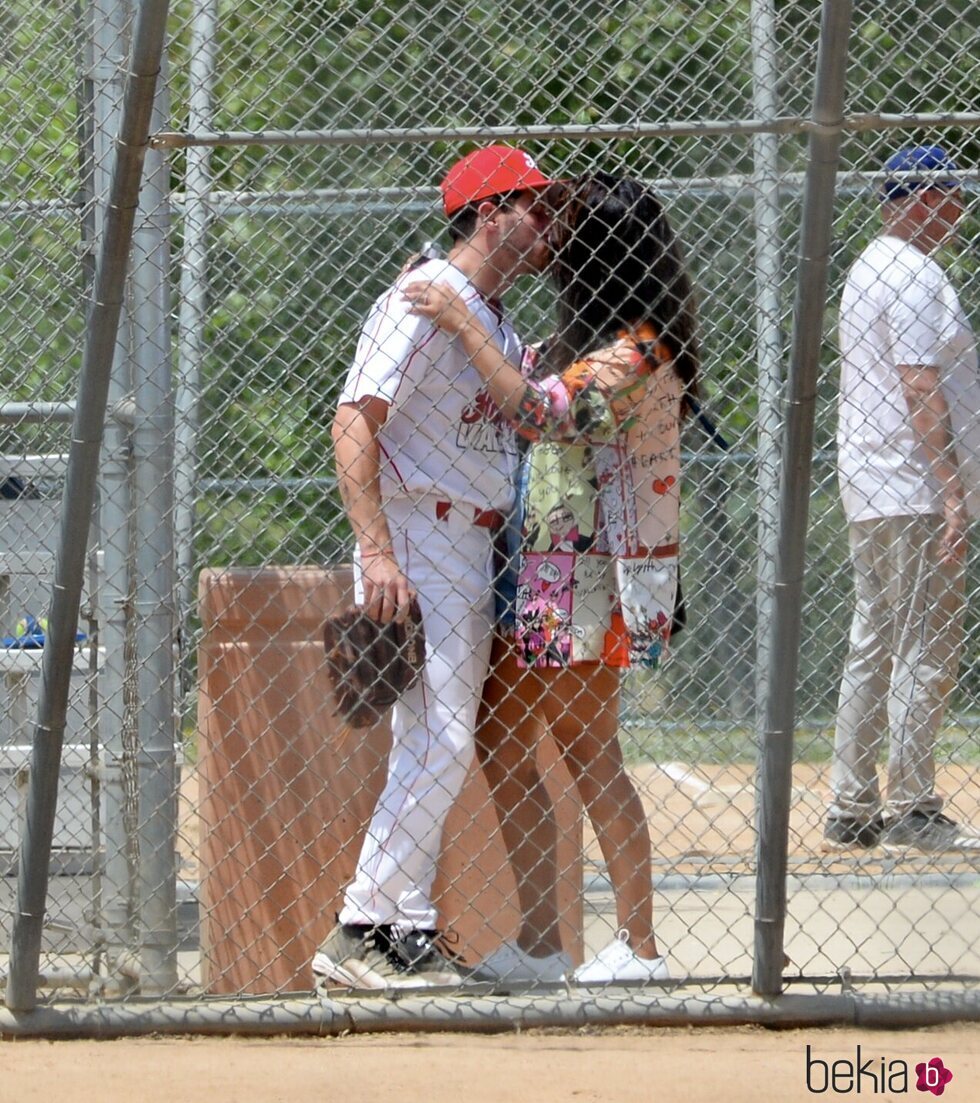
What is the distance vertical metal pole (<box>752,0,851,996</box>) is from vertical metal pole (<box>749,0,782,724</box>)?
2.6 inches

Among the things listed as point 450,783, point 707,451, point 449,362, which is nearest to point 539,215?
point 449,362

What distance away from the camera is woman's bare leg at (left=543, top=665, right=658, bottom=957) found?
3436 millimetres

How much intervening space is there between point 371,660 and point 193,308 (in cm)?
183

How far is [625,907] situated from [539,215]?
1577mm

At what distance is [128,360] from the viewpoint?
3512 millimetres

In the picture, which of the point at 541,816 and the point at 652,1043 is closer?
the point at 652,1043

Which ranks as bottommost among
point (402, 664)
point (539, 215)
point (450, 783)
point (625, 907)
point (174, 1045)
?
point (174, 1045)

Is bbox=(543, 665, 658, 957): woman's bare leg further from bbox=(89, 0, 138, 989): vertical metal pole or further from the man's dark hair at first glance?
bbox=(89, 0, 138, 989): vertical metal pole

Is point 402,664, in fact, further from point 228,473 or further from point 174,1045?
point 228,473

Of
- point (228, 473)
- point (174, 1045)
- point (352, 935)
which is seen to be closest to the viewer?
point (174, 1045)

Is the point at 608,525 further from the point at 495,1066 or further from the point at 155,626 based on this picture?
the point at 495,1066

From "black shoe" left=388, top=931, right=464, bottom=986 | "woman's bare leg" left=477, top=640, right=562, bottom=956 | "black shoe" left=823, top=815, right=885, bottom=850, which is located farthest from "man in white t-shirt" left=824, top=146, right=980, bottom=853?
"black shoe" left=388, top=931, right=464, bottom=986

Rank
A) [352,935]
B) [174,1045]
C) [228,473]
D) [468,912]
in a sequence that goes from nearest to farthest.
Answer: [174,1045], [352,935], [468,912], [228,473]

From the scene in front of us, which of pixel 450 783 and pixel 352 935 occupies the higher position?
pixel 450 783
